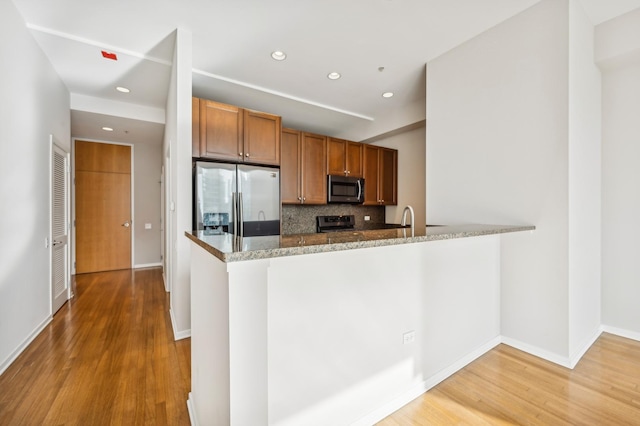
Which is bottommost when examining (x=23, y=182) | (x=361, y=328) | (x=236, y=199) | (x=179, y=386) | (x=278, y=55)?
(x=179, y=386)

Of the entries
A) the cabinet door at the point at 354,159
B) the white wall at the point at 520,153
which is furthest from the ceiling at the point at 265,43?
the cabinet door at the point at 354,159

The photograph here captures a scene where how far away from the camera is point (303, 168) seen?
426cm

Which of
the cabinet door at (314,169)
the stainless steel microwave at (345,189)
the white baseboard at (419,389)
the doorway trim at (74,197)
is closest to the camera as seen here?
the white baseboard at (419,389)

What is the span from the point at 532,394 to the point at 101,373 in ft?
9.80

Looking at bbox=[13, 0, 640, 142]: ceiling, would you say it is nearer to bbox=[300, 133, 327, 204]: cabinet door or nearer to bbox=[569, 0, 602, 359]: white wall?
bbox=[569, 0, 602, 359]: white wall

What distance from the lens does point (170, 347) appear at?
2508 mm

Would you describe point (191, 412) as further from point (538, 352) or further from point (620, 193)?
point (620, 193)

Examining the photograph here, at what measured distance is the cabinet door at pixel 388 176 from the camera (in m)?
4.97

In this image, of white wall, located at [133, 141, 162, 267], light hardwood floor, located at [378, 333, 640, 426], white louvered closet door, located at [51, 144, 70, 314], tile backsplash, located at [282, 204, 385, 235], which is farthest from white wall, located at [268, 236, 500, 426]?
white wall, located at [133, 141, 162, 267]

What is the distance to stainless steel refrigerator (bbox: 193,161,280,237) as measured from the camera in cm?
292

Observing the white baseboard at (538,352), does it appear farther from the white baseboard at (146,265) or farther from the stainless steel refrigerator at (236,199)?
the white baseboard at (146,265)

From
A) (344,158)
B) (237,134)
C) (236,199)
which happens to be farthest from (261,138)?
(344,158)

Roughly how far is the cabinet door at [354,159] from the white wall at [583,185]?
288 cm

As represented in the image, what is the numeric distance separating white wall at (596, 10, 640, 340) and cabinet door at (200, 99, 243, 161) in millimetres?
3582
